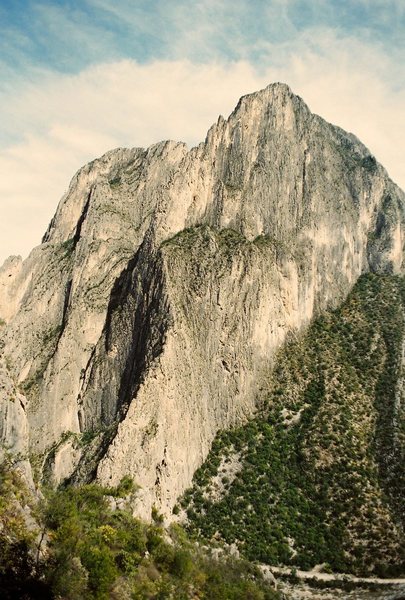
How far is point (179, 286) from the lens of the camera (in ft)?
351

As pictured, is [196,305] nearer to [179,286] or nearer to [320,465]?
[179,286]

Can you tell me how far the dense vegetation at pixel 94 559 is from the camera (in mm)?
39812

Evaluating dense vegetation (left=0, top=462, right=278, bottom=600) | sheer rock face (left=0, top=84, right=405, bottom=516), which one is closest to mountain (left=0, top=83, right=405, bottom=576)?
sheer rock face (left=0, top=84, right=405, bottom=516)

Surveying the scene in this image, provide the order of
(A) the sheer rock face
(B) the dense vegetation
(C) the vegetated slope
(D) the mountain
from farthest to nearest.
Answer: (A) the sheer rock face, (D) the mountain, (C) the vegetated slope, (B) the dense vegetation

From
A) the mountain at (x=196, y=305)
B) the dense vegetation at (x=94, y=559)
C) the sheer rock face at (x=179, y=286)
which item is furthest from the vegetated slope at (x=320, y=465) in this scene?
the dense vegetation at (x=94, y=559)

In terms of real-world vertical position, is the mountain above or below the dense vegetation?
above

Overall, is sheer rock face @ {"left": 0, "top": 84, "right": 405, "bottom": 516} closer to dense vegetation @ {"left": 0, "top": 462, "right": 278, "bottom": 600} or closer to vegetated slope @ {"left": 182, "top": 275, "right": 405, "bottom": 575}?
vegetated slope @ {"left": 182, "top": 275, "right": 405, "bottom": 575}

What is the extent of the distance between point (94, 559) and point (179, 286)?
65.0m

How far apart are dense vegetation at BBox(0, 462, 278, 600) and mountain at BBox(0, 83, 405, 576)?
16279 mm

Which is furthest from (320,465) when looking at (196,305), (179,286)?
(179,286)

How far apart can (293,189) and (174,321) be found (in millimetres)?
55492

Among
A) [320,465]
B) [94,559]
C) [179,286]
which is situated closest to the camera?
[94,559]

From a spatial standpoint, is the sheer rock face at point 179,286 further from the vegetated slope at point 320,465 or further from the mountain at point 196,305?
the vegetated slope at point 320,465

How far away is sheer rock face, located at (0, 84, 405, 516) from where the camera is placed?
312 ft
